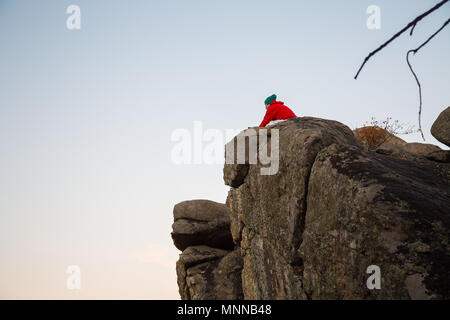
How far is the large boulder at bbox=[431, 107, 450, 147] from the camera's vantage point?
19.7 metres

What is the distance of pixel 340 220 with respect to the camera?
33.5 feet

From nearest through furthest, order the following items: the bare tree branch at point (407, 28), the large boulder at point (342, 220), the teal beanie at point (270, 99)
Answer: the bare tree branch at point (407, 28), the large boulder at point (342, 220), the teal beanie at point (270, 99)

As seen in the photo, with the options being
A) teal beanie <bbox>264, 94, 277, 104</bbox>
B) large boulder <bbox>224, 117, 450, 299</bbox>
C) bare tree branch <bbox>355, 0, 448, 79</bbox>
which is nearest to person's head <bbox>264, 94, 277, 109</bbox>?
teal beanie <bbox>264, 94, 277, 104</bbox>

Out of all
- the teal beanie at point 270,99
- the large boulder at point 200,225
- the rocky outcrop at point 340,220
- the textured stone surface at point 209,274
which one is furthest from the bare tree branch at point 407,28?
the large boulder at point 200,225

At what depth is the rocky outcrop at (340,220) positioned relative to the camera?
859 cm

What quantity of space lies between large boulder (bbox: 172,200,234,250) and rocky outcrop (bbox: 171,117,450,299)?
9685mm

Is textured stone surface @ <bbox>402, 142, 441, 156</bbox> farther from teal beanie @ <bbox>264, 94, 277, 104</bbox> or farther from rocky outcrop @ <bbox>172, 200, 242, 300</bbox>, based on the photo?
rocky outcrop @ <bbox>172, 200, 242, 300</bbox>

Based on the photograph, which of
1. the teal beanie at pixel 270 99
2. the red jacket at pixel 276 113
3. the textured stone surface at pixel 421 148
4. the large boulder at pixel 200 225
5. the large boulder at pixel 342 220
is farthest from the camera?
the large boulder at pixel 200 225

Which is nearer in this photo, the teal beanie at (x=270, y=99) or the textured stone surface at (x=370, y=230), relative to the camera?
the textured stone surface at (x=370, y=230)

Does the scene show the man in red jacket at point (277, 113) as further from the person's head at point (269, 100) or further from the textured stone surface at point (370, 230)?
the textured stone surface at point (370, 230)

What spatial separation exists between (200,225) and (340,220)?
1780 cm

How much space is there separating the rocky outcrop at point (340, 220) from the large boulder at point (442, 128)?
15.0 feet
